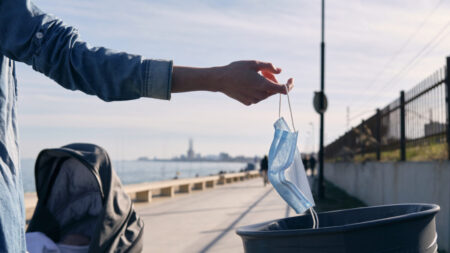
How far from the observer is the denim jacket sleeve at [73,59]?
144 cm

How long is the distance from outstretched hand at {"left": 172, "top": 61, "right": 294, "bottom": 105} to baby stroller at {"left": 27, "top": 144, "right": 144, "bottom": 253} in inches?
148

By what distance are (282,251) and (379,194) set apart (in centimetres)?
1064

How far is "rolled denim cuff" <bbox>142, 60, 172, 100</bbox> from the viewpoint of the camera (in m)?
1.45

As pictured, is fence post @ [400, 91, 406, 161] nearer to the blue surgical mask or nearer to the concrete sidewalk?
the concrete sidewalk

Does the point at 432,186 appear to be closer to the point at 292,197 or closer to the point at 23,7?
the point at 292,197

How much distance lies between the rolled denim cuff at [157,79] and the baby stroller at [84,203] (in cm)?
381

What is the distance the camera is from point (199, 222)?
34.5 ft

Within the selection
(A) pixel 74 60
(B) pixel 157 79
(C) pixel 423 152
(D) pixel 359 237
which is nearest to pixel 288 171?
(D) pixel 359 237

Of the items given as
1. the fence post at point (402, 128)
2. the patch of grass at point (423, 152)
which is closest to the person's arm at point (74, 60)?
the patch of grass at point (423, 152)

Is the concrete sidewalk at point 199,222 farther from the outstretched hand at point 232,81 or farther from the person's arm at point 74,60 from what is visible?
the person's arm at point 74,60

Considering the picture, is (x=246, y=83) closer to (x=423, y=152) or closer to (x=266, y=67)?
(x=266, y=67)

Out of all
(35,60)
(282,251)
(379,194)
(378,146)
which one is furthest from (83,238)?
(378,146)

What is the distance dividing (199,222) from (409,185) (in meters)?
4.05

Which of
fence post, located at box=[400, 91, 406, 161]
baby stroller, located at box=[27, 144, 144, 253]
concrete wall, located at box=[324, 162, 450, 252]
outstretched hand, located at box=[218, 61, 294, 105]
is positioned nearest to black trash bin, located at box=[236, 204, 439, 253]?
outstretched hand, located at box=[218, 61, 294, 105]
